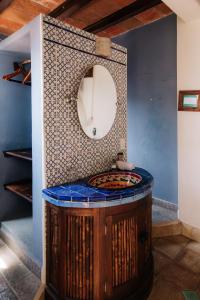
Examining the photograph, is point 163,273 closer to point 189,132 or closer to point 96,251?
point 96,251

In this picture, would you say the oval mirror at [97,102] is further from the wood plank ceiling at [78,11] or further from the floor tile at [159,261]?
the floor tile at [159,261]

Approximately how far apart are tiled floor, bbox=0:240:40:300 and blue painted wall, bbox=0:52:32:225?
577 mm

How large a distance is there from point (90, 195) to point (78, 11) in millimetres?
2296

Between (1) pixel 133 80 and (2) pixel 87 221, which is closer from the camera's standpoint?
(2) pixel 87 221

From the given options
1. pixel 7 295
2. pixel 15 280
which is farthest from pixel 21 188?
pixel 7 295

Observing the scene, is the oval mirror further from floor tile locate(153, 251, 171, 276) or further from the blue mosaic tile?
floor tile locate(153, 251, 171, 276)

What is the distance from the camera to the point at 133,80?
339 centimetres

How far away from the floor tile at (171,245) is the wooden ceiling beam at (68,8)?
2.65 metres

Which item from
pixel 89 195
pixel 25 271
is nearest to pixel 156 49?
pixel 89 195

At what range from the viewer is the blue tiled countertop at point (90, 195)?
1487mm

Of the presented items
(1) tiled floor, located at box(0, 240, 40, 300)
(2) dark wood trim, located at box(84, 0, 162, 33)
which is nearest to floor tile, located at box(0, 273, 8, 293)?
(1) tiled floor, located at box(0, 240, 40, 300)

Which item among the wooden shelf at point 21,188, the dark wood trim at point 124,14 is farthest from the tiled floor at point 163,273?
the dark wood trim at point 124,14

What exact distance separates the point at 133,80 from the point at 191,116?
3.83ft

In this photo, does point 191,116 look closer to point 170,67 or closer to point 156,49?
point 170,67
